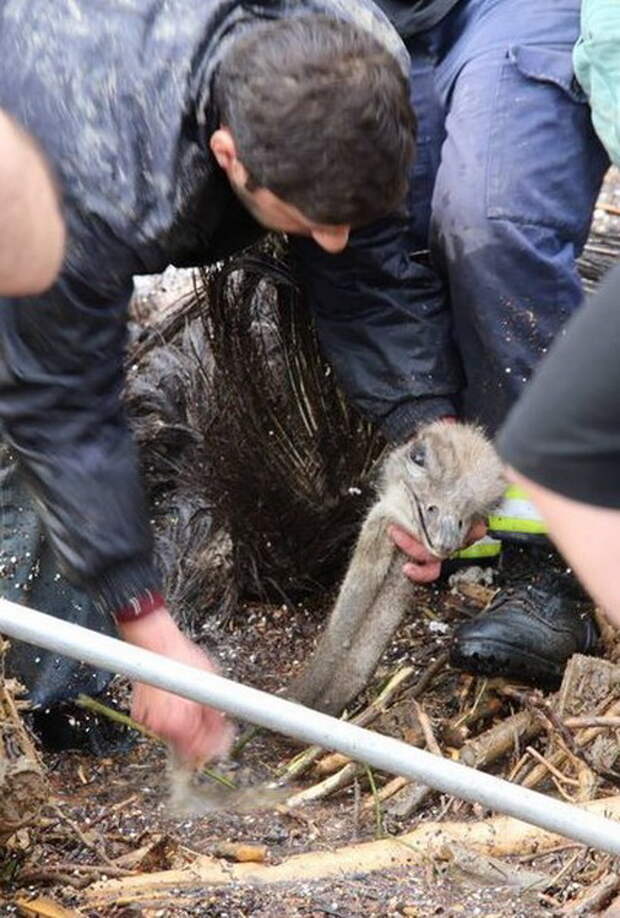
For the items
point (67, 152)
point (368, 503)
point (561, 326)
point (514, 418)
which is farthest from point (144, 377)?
point (514, 418)

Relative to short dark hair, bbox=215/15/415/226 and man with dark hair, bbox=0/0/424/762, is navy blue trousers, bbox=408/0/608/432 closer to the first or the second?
man with dark hair, bbox=0/0/424/762

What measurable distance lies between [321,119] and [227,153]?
9.1 inches

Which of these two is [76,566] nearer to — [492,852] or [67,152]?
[67,152]

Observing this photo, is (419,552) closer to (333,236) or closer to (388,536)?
(388,536)

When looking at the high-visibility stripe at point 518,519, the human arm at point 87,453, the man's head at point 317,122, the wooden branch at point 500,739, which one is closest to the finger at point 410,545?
the high-visibility stripe at point 518,519

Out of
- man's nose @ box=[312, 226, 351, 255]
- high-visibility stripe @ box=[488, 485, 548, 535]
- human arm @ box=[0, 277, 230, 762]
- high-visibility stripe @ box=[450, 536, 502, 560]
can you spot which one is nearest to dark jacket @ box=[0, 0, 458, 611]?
human arm @ box=[0, 277, 230, 762]

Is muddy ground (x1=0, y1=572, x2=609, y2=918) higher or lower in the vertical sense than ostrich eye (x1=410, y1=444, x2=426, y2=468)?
lower

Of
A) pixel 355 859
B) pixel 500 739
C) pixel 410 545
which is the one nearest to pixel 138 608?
pixel 355 859

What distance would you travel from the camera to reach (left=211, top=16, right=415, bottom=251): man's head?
10.3ft

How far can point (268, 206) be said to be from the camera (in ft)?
10.9

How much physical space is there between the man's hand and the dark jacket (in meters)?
0.07

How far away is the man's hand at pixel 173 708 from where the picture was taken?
3133 millimetres

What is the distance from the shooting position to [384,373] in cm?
423

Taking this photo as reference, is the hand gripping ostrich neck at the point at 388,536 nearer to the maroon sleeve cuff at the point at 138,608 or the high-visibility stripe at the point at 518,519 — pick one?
the high-visibility stripe at the point at 518,519
